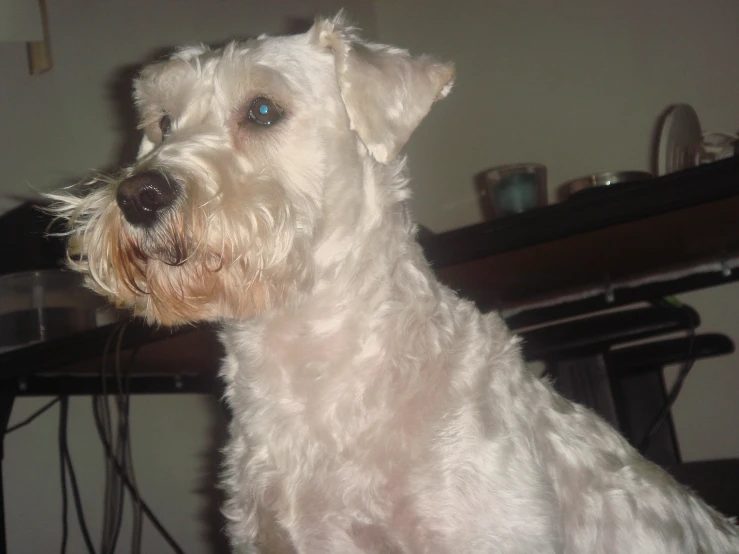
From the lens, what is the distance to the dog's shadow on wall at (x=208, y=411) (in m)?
2.44

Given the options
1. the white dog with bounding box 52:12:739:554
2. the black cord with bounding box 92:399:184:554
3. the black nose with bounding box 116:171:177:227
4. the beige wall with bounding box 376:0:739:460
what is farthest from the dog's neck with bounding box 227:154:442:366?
the beige wall with bounding box 376:0:739:460

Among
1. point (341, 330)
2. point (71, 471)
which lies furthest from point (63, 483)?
point (341, 330)

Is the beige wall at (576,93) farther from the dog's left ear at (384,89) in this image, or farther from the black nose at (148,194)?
the black nose at (148,194)

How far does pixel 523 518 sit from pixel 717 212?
787mm

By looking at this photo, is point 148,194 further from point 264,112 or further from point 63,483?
point 63,483

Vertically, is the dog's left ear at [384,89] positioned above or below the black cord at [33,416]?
above

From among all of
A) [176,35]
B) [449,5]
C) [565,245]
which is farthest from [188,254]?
[449,5]

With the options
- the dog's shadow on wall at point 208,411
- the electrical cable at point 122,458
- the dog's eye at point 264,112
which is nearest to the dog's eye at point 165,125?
the dog's eye at point 264,112

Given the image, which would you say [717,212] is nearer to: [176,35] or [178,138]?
[178,138]

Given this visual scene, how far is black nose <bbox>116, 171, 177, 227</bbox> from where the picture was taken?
98 cm

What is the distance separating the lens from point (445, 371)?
43.3 inches

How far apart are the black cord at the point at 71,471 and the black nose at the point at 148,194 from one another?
1433 millimetres

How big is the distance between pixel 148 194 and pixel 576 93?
2609mm

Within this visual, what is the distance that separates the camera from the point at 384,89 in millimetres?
1189
